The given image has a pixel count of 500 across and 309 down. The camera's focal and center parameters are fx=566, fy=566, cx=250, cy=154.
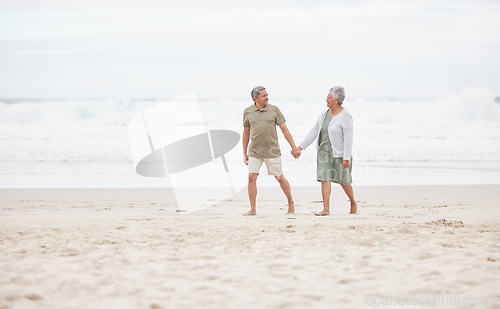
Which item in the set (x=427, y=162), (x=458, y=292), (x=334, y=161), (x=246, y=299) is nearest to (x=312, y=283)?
(x=246, y=299)

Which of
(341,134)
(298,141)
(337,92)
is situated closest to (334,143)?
(341,134)

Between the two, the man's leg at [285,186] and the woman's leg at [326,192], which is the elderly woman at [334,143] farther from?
the man's leg at [285,186]

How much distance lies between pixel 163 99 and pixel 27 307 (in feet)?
170

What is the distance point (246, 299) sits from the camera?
3.77 m

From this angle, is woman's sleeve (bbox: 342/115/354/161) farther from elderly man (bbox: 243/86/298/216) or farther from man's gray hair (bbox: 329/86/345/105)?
elderly man (bbox: 243/86/298/216)

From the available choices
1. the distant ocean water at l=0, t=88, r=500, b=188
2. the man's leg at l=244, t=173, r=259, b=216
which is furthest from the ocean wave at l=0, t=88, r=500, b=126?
the man's leg at l=244, t=173, r=259, b=216

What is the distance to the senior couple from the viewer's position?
23.4 feet

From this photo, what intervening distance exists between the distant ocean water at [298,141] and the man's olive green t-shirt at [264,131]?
4.42 metres

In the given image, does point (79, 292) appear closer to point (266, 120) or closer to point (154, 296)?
point (154, 296)

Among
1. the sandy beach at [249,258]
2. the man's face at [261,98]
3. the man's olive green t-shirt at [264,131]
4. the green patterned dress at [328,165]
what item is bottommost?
the sandy beach at [249,258]

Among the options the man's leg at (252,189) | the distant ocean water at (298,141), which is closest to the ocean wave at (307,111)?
the distant ocean water at (298,141)

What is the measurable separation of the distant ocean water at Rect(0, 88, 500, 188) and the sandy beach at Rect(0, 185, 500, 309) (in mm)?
4319

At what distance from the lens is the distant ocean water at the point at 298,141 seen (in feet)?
41.5

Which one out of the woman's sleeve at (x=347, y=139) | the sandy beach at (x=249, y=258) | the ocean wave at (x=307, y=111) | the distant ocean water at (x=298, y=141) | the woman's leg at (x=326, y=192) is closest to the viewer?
the sandy beach at (x=249, y=258)
